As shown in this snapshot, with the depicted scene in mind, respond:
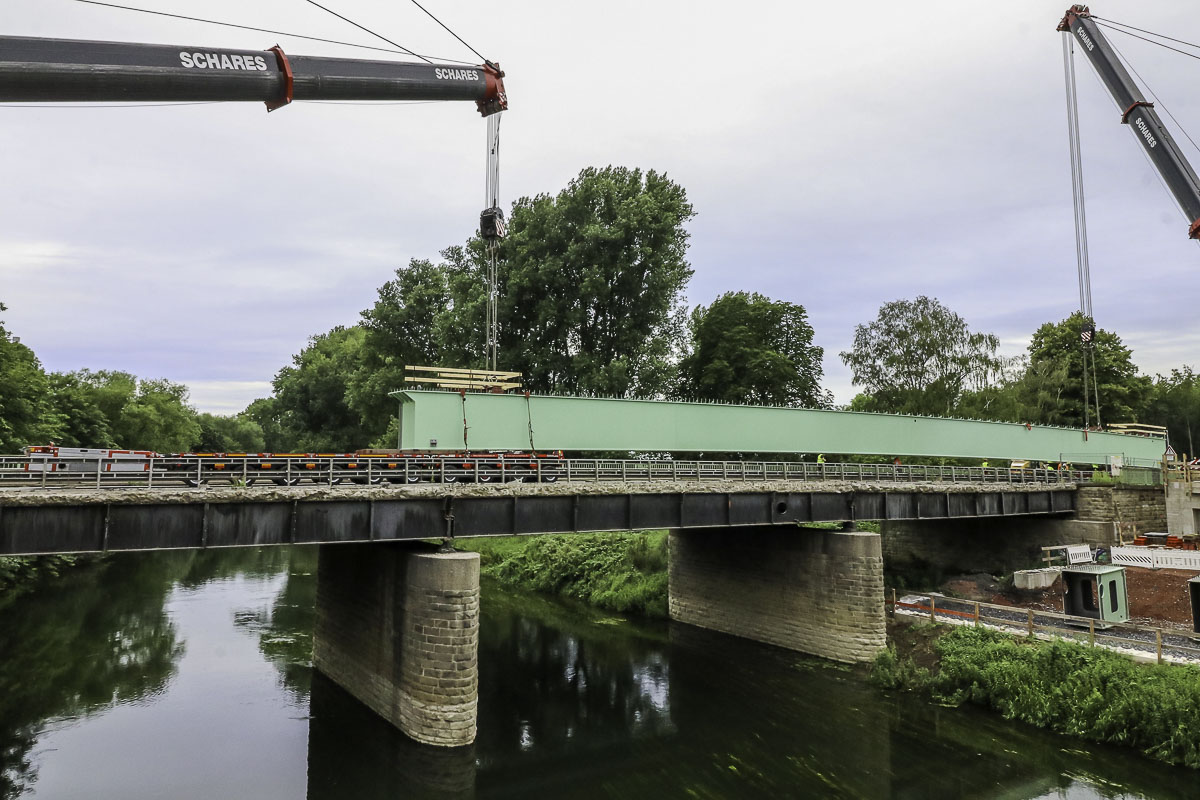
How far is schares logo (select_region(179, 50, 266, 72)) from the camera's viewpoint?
1959 centimetres

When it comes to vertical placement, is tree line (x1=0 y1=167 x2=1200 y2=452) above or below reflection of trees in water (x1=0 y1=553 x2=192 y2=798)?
above

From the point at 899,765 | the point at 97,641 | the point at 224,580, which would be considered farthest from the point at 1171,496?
the point at 224,580

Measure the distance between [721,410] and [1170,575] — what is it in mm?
18520

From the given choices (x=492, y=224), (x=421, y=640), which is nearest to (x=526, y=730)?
(x=421, y=640)

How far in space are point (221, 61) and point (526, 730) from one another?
21.3 m

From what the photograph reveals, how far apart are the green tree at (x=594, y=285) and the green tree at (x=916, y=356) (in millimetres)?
23275

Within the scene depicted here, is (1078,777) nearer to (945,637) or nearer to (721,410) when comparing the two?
(945,637)

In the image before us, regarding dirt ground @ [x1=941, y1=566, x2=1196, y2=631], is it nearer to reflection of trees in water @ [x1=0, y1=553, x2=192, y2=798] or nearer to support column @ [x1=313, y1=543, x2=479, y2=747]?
support column @ [x1=313, y1=543, x2=479, y2=747]

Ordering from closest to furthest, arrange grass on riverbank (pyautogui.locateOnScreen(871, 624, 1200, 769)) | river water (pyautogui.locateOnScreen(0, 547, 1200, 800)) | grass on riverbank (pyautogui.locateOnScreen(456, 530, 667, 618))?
river water (pyautogui.locateOnScreen(0, 547, 1200, 800)), grass on riverbank (pyautogui.locateOnScreen(871, 624, 1200, 769)), grass on riverbank (pyautogui.locateOnScreen(456, 530, 667, 618))

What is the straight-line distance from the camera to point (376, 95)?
2381 cm

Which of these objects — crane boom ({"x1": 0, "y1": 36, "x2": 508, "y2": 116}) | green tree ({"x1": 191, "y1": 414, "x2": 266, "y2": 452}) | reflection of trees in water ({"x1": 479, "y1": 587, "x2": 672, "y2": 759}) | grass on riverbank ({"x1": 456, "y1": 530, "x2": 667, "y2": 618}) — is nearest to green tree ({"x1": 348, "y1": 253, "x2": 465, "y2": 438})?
grass on riverbank ({"x1": 456, "y1": 530, "x2": 667, "y2": 618})

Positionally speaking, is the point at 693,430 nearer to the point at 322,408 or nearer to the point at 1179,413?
the point at 322,408

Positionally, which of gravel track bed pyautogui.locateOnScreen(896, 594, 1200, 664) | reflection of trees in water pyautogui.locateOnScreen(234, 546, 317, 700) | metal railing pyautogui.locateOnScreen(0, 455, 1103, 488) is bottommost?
reflection of trees in water pyautogui.locateOnScreen(234, 546, 317, 700)

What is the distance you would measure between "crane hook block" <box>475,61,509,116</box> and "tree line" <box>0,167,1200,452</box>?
1891cm
